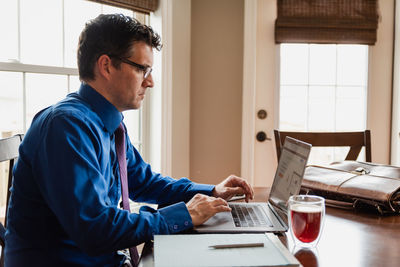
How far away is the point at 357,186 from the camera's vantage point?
135 centimetres

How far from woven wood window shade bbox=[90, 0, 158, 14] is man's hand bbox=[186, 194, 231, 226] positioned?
167cm

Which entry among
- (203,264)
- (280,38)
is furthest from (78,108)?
(280,38)

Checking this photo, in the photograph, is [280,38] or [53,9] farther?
[280,38]

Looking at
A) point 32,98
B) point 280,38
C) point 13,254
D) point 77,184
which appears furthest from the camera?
point 280,38

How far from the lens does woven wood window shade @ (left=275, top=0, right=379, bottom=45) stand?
9.28 feet

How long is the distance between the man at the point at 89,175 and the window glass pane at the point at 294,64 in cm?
180

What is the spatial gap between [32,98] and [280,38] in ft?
5.57

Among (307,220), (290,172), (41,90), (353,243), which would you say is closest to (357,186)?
(290,172)

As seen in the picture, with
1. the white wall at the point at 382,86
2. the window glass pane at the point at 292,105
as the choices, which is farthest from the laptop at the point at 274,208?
the white wall at the point at 382,86

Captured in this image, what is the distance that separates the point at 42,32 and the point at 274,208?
1656mm

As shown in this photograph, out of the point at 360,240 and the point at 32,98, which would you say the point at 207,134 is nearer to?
the point at 32,98

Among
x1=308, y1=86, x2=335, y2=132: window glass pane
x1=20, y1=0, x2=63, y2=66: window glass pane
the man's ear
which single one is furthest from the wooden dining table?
x1=308, y1=86, x2=335, y2=132: window glass pane

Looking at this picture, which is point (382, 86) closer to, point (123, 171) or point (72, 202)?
point (123, 171)

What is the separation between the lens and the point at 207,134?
286cm
